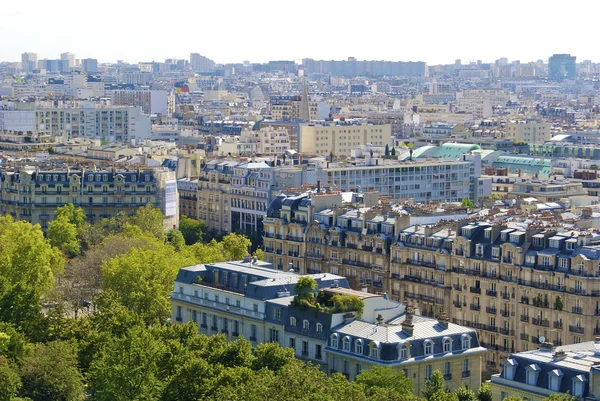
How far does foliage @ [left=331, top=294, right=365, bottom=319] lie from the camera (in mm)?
72500

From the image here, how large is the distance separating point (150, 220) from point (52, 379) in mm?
50861

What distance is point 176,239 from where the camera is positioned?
119625 millimetres

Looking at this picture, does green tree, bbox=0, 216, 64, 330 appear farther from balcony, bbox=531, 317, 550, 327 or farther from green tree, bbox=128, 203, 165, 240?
balcony, bbox=531, 317, 550, 327

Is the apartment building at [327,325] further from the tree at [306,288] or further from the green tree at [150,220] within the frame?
the green tree at [150,220]

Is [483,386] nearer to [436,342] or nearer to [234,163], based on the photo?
[436,342]

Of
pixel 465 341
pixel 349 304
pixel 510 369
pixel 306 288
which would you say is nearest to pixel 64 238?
pixel 306 288

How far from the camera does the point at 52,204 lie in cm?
13012

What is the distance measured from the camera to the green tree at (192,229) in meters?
→ 130

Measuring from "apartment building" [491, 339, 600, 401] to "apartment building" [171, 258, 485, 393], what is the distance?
21.7 feet

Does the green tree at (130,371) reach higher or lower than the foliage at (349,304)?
lower

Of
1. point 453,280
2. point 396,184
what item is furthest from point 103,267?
point 396,184

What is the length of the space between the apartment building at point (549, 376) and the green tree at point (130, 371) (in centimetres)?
1545

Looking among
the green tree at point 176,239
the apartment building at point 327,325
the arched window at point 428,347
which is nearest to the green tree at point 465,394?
the apartment building at point 327,325

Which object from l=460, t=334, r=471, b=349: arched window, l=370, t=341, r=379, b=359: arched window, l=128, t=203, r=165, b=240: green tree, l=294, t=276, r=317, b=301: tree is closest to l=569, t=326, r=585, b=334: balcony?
l=460, t=334, r=471, b=349: arched window
